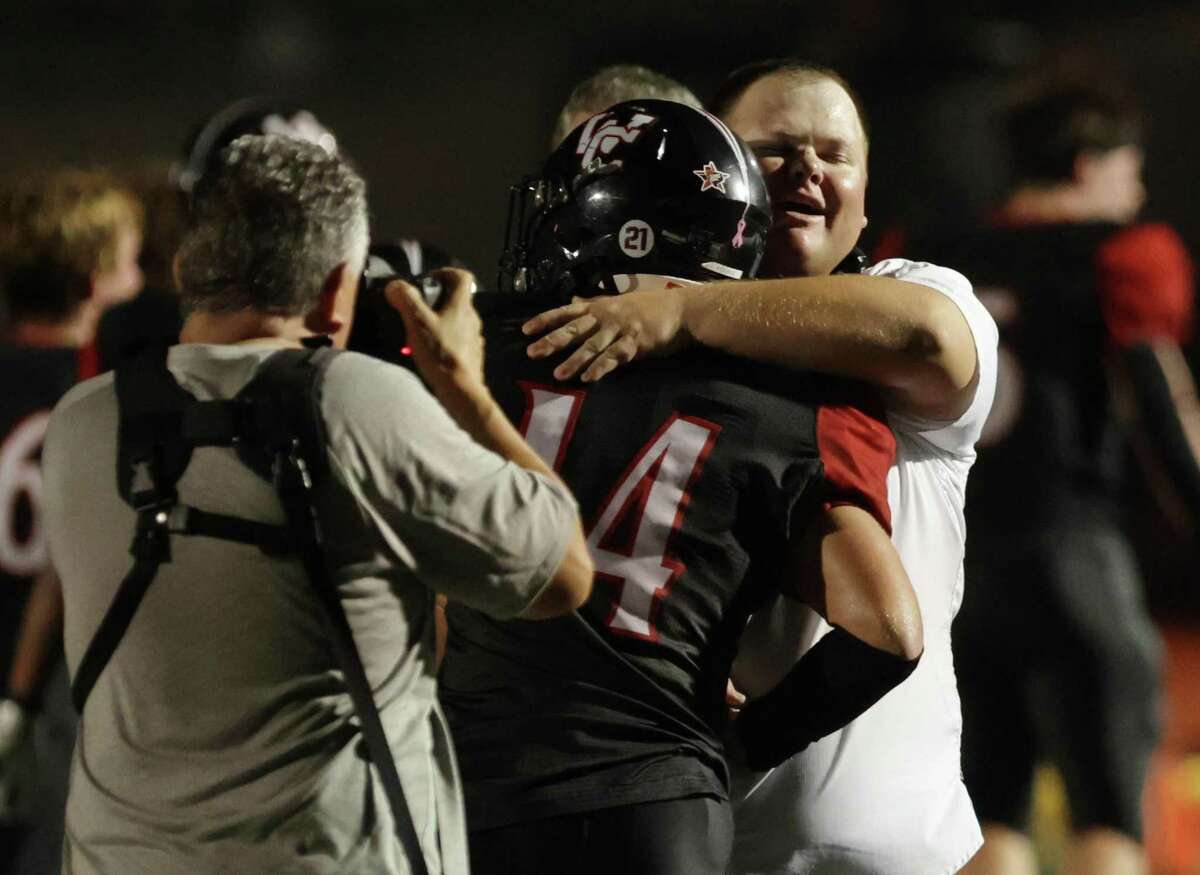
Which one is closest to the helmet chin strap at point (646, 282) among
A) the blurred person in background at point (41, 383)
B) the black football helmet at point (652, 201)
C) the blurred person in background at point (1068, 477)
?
the black football helmet at point (652, 201)

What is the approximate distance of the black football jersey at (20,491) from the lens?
374 centimetres

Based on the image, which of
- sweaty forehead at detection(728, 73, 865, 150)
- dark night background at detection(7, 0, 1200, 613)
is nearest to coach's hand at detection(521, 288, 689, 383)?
sweaty forehead at detection(728, 73, 865, 150)

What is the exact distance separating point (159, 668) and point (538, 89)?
388 inches

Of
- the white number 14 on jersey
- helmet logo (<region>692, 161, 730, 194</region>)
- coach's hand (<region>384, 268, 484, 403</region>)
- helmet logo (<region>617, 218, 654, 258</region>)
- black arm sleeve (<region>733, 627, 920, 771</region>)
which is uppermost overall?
helmet logo (<region>692, 161, 730, 194</region>)

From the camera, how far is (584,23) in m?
11.1

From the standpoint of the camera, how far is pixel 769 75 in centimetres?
284

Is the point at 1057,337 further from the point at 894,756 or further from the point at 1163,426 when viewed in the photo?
the point at 894,756

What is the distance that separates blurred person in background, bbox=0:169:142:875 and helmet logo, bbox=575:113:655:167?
1.19 m

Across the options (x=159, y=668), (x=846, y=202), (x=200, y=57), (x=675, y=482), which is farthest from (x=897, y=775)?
(x=200, y=57)

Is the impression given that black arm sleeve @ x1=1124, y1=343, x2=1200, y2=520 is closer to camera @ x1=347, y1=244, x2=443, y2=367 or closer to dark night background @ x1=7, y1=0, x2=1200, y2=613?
camera @ x1=347, y1=244, x2=443, y2=367

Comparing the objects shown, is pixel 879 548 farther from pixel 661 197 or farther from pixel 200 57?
pixel 200 57

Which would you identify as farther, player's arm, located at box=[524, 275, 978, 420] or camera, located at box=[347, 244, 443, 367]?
camera, located at box=[347, 244, 443, 367]

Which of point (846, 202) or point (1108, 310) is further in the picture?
point (1108, 310)

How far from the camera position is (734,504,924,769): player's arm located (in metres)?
2.29
